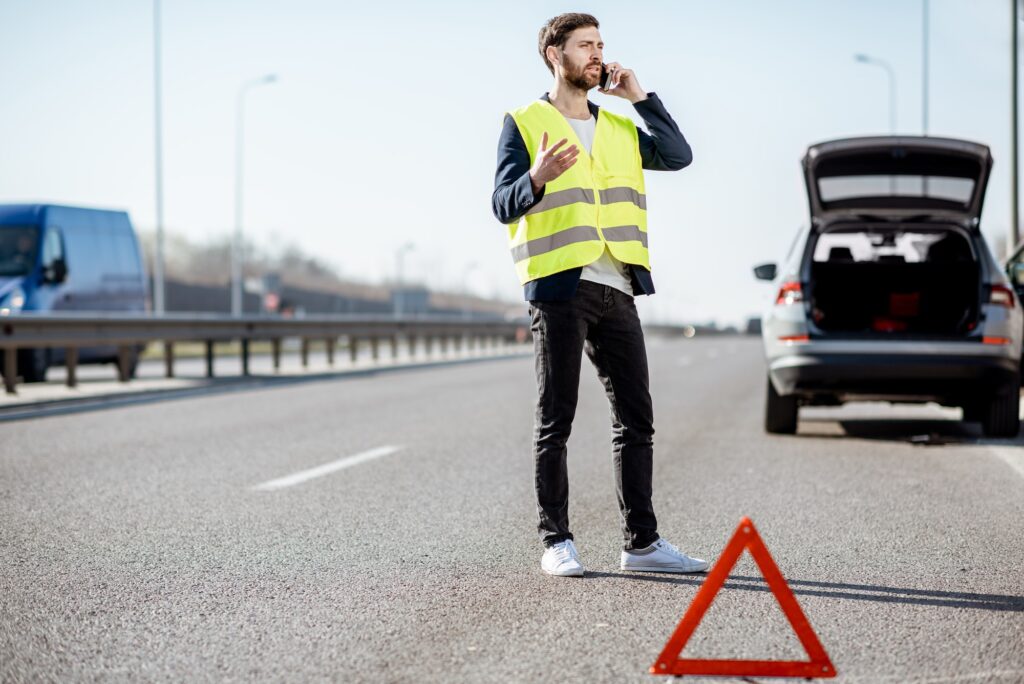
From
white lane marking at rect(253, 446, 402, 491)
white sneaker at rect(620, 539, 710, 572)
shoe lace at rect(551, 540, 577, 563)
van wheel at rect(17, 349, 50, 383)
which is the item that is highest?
van wheel at rect(17, 349, 50, 383)

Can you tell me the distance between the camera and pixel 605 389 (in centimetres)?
463

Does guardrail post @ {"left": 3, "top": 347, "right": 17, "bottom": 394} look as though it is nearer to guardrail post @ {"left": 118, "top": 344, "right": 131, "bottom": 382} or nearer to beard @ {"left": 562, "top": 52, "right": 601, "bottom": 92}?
guardrail post @ {"left": 118, "top": 344, "right": 131, "bottom": 382}

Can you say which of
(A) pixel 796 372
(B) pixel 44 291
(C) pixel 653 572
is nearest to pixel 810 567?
(C) pixel 653 572

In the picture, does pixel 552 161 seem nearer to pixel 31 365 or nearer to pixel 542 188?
pixel 542 188

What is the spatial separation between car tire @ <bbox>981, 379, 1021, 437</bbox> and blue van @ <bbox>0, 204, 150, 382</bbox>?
11028 millimetres

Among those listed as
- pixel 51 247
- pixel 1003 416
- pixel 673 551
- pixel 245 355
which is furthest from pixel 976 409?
pixel 51 247

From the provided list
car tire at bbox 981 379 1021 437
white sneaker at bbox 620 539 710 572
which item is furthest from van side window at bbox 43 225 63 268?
white sneaker at bbox 620 539 710 572

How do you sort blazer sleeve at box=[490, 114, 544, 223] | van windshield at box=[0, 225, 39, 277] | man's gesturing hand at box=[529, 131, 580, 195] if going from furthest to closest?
van windshield at box=[0, 225, 39, 277]
blazer sleeve at box=[490, 114, 544, 223]
man's gesturing hand at box=[529, 131, 580, 195]

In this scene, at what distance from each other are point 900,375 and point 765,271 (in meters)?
1.72

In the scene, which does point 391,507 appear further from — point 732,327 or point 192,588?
point 732,327

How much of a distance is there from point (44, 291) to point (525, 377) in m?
7.11

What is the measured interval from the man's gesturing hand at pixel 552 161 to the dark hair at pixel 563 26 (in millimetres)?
483

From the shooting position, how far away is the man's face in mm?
4488

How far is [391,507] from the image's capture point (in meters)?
6.14
